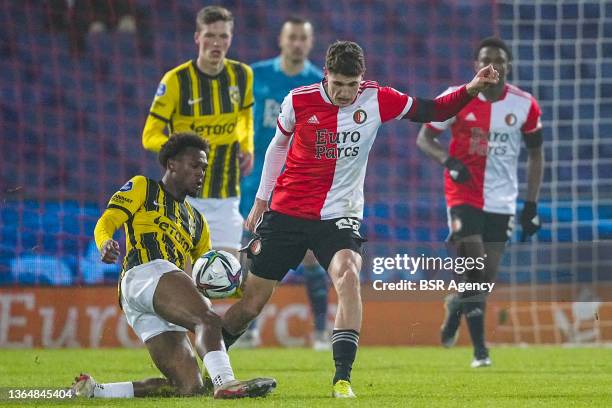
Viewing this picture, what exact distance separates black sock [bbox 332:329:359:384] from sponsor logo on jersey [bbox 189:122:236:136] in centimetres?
270

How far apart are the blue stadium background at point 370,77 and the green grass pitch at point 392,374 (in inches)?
124

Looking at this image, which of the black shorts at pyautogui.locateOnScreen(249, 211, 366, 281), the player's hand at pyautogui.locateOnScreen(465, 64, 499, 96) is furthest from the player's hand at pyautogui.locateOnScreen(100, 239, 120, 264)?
the player's hand at pyautogui.locateOnScreen(465, 64, 499, 96)

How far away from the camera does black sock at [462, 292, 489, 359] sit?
301 inches

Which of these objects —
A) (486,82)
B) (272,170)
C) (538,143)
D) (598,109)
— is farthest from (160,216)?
(598,109)

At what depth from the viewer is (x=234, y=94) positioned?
7934 mm

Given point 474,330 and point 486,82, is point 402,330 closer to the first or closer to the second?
point 474,330

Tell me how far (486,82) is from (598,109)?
8046 mm

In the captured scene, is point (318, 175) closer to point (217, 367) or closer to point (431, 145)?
point (217, 367)

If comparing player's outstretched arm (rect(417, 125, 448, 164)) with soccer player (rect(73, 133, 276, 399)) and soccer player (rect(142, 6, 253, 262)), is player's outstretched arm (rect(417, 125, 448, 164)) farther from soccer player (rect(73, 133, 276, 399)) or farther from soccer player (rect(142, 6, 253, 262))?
soccer player (rect(73, 133, 276, 399))

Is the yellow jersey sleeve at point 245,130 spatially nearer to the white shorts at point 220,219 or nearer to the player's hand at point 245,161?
the player's hand at point 245,161

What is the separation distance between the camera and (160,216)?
5832mm

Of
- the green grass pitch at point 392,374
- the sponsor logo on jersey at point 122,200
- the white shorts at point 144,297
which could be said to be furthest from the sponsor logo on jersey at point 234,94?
the white shorts at point 144,297

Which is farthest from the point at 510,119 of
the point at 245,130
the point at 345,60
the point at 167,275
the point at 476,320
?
the point at 167,275

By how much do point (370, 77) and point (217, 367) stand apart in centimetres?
885
